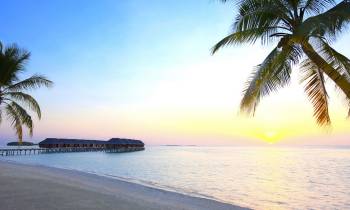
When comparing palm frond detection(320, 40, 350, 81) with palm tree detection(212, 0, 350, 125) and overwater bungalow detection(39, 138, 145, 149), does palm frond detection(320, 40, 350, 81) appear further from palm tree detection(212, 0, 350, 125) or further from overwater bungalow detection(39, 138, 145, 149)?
overwater bungalow detection(39, 138, 145, 149)

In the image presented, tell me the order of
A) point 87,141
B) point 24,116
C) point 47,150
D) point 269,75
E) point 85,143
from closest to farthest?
point 269,75
point 24,116
point 47,150
point 85,143
point 87,141

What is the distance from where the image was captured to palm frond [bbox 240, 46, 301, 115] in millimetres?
8578

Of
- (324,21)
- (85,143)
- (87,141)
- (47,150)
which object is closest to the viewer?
(324,21)

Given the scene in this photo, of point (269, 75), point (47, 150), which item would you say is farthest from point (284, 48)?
point (47, 150)

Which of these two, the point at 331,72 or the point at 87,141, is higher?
the point at 87,141

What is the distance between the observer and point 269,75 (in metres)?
8.86

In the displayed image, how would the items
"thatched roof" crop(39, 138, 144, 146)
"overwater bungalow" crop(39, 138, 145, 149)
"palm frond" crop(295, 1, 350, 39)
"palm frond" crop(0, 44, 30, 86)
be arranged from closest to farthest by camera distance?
"palm frond" crop(295, 1, 350, 39), "palm frond" crop(0, 44, 30, 86), "overwater bungalow" crop(39, 138, 145, 149), "thatched roof" crop(39, 138, 144, 146)

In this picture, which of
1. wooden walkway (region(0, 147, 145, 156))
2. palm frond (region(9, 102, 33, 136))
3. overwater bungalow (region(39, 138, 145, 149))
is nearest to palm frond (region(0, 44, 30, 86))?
palm frond (region(9, 102, 33, 136))

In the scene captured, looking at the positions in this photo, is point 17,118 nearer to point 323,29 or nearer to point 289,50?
point 289,50

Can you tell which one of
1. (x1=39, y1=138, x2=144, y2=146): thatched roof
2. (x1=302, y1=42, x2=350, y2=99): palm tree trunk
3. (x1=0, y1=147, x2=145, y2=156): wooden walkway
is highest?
(x1=39, y1=138, x2=144, y2=146): thatched roof

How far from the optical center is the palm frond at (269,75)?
8.58 m

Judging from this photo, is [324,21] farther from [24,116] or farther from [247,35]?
[24,116]

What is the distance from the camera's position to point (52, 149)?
281 ft

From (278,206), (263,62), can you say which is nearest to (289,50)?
(263,62)
